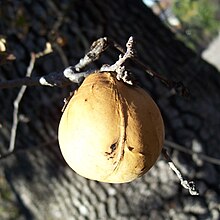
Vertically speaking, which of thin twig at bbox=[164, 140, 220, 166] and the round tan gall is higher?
the round tan gall

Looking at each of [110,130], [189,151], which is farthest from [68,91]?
[110,130]

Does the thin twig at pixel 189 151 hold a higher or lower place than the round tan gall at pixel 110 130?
lower

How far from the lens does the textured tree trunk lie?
258cm

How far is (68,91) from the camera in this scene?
252 cm

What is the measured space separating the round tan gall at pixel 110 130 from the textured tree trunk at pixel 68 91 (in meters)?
1.41

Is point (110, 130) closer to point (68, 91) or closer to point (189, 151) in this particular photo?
point (68, 91)

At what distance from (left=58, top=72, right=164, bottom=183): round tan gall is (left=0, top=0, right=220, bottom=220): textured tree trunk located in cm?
141

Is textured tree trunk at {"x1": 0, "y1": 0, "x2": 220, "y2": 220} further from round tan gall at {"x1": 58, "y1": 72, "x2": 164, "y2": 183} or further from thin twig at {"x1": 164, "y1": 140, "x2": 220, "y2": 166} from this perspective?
round tan gall at {"x1": 58, "y1": 72, "x2": 164, "y2": 183}

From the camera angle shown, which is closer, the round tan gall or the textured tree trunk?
the round tan gall

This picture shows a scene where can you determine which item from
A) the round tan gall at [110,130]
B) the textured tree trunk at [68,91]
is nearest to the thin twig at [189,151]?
the textured tree trunk at [68,91]

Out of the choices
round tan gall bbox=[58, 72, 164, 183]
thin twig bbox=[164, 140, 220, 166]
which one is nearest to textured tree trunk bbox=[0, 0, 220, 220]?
thin twig bbox=[164, 140, 220, 166]

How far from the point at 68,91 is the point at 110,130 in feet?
4.81

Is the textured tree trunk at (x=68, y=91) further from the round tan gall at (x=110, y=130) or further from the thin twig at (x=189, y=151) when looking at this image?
the round tan gall at (x=110, y=130)

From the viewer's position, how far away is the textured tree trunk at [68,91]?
258cm
